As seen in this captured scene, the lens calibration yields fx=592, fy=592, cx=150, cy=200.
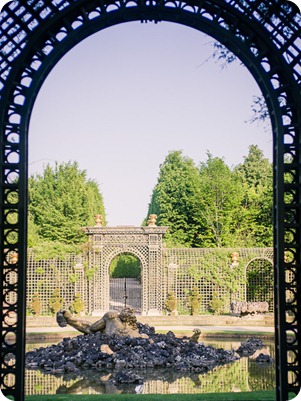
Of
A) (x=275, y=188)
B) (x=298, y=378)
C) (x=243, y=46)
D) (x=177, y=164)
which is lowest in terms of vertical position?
(x=298, y=378)

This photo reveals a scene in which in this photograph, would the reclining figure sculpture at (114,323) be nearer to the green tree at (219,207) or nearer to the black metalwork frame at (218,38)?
the black metalwork frame at (218,38)

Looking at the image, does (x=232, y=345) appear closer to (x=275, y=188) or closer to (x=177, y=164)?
(x=275, y=188)

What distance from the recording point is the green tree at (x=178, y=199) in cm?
3222

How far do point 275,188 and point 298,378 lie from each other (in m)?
1.71

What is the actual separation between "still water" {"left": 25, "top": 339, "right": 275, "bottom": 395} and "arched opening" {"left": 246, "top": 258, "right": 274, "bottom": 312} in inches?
394

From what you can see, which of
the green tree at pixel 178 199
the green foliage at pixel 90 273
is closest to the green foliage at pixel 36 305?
the green foliage at pixel 90 273

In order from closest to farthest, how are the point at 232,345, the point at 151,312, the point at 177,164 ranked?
the point at 232,345 < the point at 151,312 < the point at 177,164

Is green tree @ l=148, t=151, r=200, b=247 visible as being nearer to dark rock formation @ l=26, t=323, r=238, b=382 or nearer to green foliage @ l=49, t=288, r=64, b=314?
green foliage @ l=49, t=288, r=64, b=314

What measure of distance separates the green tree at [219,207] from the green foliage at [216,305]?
10.4 m

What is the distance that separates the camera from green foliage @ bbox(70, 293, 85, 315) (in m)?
20.2

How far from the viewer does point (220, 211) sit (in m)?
31.5

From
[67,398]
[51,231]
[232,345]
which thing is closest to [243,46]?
[67,398]

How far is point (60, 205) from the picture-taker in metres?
34.2

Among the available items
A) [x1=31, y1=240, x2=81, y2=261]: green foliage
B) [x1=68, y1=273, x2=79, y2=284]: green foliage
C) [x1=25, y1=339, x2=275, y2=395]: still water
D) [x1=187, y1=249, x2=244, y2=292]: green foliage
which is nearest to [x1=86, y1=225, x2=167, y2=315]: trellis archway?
[x1=68, y1=273, x2=79, y2=284]: green foliage
